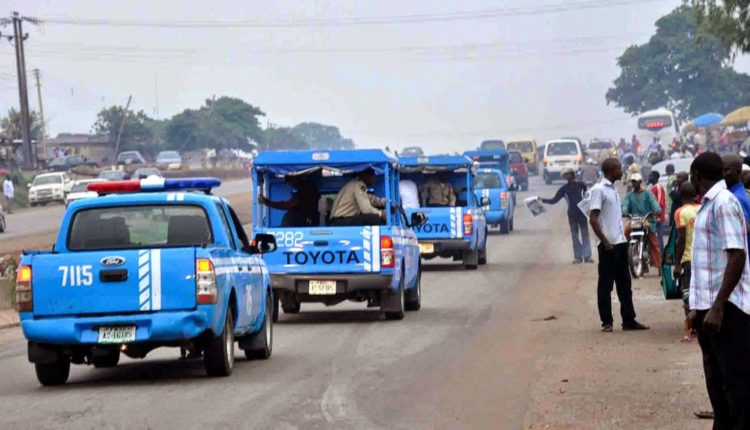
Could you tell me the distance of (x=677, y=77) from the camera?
139000 mm

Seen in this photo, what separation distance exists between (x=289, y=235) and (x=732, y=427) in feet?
38.9

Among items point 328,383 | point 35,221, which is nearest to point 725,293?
point 328,383

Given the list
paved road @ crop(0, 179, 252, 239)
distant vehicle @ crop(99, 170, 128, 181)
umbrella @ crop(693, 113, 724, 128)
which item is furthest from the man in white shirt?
umbrella @ crop(693, 113, 724, 128)

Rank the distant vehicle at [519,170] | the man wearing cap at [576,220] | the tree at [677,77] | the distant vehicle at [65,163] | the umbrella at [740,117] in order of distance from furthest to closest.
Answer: the tree at [677,77] → the distant vehicle at [65,163] → the distant vehicle at [519,170] → the umbrella at [740,117] → the man wearing cap at [576,220]

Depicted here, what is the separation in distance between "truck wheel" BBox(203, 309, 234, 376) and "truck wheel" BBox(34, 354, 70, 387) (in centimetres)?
128

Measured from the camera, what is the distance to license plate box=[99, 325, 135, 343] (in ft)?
45.3

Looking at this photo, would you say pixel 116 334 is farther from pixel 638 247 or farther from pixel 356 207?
pixel 638 247

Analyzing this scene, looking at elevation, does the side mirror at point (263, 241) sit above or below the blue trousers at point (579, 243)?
above

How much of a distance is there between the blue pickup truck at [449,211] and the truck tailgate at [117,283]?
52.1 feet

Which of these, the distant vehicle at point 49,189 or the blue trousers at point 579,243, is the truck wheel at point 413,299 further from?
the distant vehicle at point 49,189

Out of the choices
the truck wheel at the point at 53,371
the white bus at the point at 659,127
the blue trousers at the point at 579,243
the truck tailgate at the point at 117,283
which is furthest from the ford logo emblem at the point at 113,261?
the white bus at the point at 659,127

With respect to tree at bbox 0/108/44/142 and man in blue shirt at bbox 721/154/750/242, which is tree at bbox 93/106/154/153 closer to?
tree at bbox 0/108/44/142

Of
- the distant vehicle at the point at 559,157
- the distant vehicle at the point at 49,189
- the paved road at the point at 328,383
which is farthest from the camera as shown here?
the distant vehicle at the point at 559,157

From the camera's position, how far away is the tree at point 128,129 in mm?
135125
